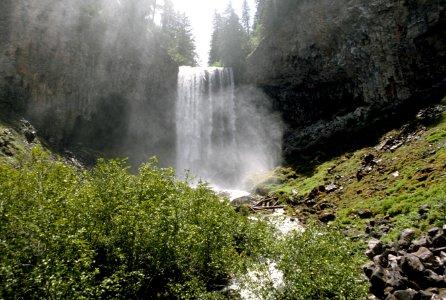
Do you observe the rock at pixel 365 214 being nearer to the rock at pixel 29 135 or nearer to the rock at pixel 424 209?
the rock at pixel 424 209

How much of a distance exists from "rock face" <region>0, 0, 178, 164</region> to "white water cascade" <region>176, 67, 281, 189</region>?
7.48 ft

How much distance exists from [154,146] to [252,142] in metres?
15.7

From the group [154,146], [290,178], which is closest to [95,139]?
[154,146]

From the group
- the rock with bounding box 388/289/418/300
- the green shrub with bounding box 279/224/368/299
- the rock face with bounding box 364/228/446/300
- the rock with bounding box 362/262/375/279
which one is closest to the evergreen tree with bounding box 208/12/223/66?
the rock face with bounding box 364/228/446/300

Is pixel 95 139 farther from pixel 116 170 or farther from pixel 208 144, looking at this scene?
pixel 116 170

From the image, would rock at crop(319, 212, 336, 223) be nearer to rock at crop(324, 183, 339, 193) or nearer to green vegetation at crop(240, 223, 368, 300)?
rock at crop(324, 183, 339, 193)

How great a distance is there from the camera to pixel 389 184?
19234 mm

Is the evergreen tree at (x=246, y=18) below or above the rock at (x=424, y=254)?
above

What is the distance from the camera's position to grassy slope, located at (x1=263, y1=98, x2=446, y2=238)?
1438 centimetres

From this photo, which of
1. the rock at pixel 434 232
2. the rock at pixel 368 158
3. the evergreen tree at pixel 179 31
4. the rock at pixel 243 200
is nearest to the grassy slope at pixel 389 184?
the rock at pixel 368 158

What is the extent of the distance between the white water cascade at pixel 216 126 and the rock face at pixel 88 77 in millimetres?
2280

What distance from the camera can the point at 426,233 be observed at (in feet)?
37.1

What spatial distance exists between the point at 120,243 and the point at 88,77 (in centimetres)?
3609

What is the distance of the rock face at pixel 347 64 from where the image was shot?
33.2 m
